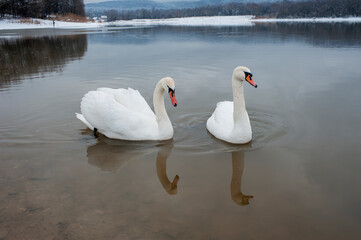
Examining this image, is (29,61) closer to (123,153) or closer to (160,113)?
(160,113)

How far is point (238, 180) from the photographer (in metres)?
4.52

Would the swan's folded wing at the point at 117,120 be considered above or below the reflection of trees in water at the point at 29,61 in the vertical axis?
below

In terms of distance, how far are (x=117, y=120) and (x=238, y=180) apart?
2.35 m

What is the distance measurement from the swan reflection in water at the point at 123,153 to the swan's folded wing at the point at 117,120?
6.5 inches

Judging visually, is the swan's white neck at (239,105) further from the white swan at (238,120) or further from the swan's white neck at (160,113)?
the swan's white neck at (160,113)

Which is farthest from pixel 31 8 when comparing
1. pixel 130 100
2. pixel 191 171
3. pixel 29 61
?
pixel 191 171

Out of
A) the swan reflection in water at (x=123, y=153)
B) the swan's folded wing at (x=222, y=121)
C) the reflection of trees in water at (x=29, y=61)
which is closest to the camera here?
the swan reflection in water at (x=123, y=153)

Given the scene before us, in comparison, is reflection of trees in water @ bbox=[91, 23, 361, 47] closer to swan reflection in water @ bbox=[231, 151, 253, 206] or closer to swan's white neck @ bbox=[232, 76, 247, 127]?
swan's white neck @ bbox=[232, 76, 247, 127]

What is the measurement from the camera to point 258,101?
26.6 ft

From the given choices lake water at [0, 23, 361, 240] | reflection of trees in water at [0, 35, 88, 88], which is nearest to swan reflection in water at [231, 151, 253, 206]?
lake water at [0, 23, 361, 240]

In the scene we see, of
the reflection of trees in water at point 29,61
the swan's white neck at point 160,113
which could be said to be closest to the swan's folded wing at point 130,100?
the swan's white neck at point 160,113

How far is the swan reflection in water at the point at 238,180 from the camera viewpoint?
4025 millimetres

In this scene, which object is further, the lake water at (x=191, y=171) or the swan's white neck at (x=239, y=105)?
the swan's white neck at (x=239, y=105)

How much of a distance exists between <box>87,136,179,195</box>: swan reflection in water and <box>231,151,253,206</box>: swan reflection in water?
2.56 feet
